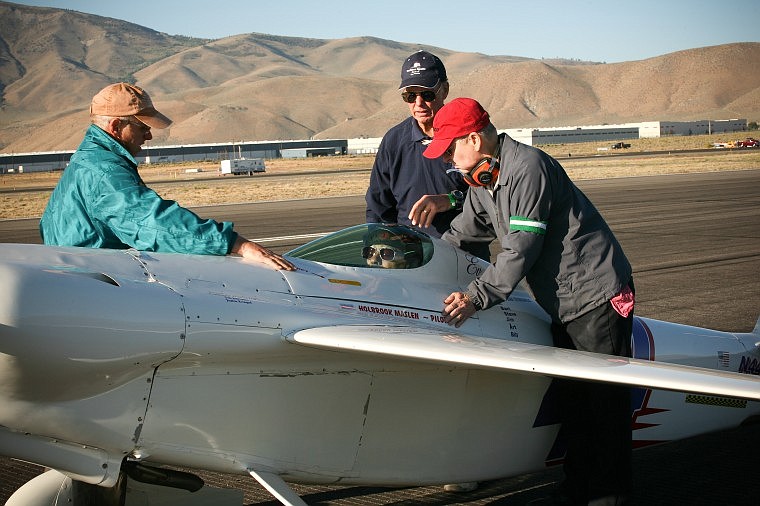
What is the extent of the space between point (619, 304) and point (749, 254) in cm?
1221

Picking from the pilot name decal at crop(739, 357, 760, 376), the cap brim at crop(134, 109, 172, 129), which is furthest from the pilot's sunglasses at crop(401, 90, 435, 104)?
the pilot name decal at crop(739, 357, 760, 376)

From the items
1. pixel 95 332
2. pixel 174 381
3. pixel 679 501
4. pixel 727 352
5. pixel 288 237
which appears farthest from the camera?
pixel 288 237

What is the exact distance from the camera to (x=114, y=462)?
3.68 metres

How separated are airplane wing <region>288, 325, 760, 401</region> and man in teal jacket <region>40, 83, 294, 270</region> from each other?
673 mm

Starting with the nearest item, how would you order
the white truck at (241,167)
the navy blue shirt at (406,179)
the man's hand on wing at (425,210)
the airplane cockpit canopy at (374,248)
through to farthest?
the airplane cockpit canopy at (374,248) → the man's hand on wing at (425,210) → the navy blue shirt at (406,179) → the white truck at (241,167)

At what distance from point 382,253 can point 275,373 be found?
1093 mm

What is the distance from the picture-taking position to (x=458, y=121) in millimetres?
4410

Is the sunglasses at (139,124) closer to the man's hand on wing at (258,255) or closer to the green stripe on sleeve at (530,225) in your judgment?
the man's hand on wing at (258,255)

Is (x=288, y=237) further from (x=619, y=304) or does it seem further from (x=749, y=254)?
(x=619, y=304)

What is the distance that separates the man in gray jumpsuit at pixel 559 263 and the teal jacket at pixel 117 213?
1.28m

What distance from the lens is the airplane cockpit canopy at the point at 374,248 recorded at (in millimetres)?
4703

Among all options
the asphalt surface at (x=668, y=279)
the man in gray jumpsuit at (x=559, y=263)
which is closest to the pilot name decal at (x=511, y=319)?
the man in gray jumpsuit at (x=559, y=263)

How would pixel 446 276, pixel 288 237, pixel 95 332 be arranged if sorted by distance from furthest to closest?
pixel 288 237, pixel 446 276, pixel 95 332

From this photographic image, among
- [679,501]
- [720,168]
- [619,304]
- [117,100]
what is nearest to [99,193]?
[117,100]
